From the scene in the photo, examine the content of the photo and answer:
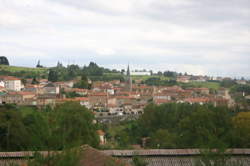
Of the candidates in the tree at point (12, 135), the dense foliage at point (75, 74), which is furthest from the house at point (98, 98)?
the tree at point (12, 135)

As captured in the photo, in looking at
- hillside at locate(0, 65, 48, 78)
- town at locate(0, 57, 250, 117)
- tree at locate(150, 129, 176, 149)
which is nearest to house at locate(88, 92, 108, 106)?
town at locate(0, 57, 250, 117)

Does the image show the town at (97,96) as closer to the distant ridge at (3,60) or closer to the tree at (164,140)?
the distant ridge at (3,60)

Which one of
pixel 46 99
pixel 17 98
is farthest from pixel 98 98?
pixel 17 98

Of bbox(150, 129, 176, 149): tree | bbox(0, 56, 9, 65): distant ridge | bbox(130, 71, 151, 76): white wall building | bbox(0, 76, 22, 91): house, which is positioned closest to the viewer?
bbox(150, 129, 176, 149): tree

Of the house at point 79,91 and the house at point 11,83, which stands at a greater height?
the house at point 11,83

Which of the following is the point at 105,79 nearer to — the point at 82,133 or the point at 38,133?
the point at 82,133

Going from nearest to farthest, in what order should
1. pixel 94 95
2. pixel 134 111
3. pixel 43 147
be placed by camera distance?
pixel 43 147 → pixel 134 111 → pixel 94 95

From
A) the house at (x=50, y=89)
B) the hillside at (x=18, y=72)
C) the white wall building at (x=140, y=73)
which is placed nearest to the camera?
the house at (x=50, y=89)

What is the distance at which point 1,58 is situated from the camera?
315 ft

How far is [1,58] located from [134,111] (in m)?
44.8

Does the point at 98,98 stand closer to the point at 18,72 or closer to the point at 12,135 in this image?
the point at 18,72

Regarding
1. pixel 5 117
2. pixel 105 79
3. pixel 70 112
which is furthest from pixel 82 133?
pixel 105 79

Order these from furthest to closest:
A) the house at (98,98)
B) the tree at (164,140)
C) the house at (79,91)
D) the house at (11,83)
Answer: the house at (11,83), the house at (79,91), the house at (98,98), the tree at (164,140)

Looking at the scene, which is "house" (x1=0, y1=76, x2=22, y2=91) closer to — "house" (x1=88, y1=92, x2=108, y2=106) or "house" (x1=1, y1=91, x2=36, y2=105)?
"house" (x1=1, y1=91, x2=36, y2=105)
